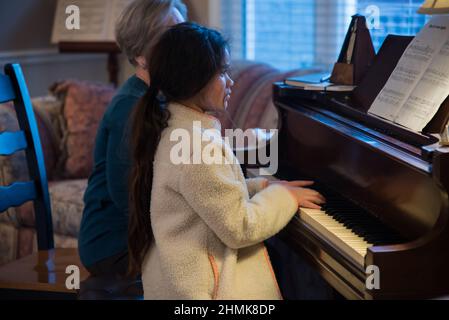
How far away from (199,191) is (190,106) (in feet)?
0.77

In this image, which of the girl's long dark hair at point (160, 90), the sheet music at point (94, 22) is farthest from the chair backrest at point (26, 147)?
the sheet music at point (94, 22)

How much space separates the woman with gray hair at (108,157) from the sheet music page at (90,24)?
227 centimetres

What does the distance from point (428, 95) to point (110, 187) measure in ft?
3.09

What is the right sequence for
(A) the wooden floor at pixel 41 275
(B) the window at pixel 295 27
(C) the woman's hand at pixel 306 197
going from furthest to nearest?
(B) the window at pixel 295 27 < (A) the wooden floor at pixel 41 275 < (C) the woman's hand at pixel 306 197

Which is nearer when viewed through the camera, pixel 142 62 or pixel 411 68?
pixel 411 68

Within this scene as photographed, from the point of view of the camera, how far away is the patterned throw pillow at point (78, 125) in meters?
3.79

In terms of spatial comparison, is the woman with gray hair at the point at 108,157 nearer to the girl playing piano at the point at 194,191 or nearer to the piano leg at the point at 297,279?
the girl playing piano at the point at 194,191

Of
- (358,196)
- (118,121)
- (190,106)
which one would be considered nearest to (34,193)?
(118,121)

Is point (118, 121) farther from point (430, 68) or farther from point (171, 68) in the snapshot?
point (430, 68)

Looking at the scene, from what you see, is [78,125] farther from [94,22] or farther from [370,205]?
[370,205]

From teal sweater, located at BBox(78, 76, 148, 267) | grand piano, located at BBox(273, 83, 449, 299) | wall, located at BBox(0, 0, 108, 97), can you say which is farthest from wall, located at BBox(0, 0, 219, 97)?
grand piano, located at BBox(273, 83, 449, 299)

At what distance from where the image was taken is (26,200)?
256 cm

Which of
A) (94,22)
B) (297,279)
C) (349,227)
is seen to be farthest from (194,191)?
(94,22)

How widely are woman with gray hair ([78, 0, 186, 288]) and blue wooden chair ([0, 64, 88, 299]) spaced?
125 mm
